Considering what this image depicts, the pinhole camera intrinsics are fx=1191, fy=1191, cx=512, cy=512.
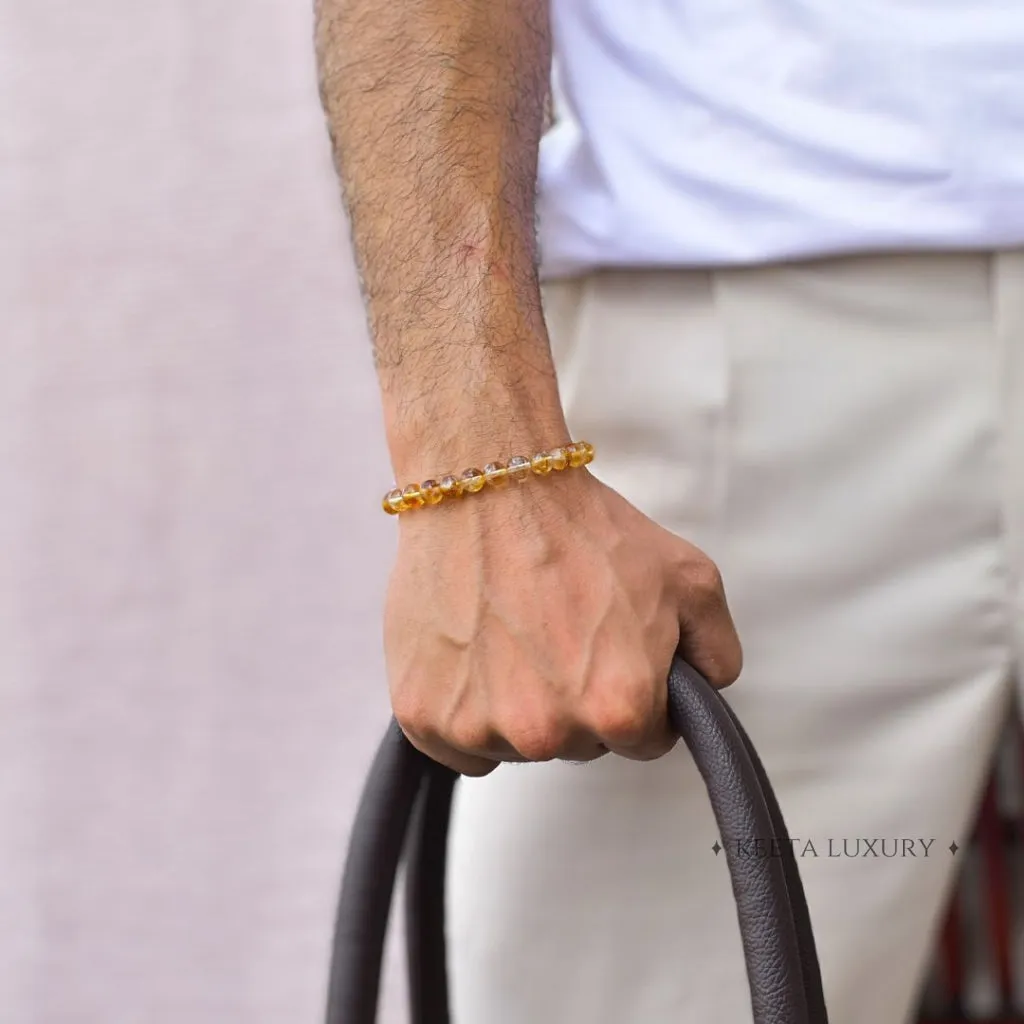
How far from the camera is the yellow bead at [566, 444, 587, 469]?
Answer: 567mm

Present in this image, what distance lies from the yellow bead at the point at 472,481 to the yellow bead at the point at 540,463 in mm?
25

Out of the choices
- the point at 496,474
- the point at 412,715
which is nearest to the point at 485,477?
the point at 496,474

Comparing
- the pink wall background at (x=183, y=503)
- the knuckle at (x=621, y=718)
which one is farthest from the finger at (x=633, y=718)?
the pink wall background at (x=183, y=503)

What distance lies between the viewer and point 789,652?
2.26 feet

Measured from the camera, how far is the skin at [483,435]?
1.71 feet

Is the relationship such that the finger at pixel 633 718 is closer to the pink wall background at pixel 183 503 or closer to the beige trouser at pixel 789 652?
the beige trouser at pixel 789 652

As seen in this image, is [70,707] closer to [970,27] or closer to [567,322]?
[567,322]

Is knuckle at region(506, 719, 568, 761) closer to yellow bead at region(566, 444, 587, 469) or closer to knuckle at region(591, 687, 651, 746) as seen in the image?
knuckle at region(591, 687, 651, 746)

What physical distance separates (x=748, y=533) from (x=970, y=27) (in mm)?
297

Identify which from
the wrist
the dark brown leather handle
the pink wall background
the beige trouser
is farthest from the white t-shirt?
the pink wall background

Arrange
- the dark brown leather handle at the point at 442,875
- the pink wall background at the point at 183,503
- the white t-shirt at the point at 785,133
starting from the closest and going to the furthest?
the dark brown leather handle at the point at 442,875 < the white t-shirt at the point at 785,133 < the pink wall background at the point at 183,503

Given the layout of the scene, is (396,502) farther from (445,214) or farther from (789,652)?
(789,652)

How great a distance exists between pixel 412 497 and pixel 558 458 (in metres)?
0.07

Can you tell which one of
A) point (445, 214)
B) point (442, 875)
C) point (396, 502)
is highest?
point (445, 214)
